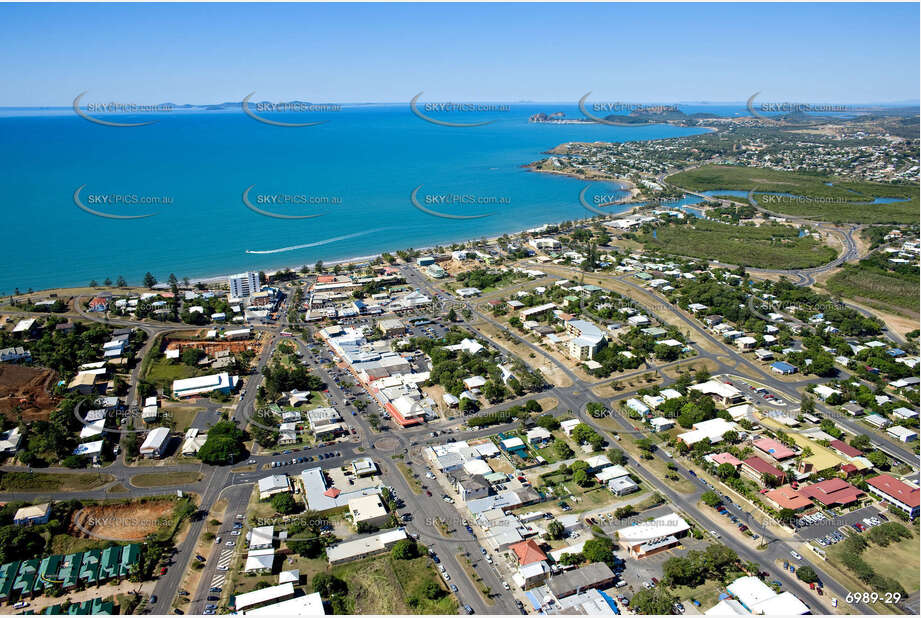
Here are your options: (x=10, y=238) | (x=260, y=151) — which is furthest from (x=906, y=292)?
(x=260, y=151)

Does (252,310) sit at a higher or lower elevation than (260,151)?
lower

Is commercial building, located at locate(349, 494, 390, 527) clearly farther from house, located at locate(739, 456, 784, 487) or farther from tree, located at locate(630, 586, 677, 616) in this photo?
house, located at locate(739, 456, 784, 487)

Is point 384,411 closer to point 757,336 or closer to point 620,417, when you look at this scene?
point 620,417

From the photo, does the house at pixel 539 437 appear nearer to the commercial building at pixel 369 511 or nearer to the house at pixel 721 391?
the commercial building at pixel 369 511

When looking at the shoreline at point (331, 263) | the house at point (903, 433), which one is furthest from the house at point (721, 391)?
the shoreline at point (331, 263)

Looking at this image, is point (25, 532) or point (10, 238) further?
point (10, 238)

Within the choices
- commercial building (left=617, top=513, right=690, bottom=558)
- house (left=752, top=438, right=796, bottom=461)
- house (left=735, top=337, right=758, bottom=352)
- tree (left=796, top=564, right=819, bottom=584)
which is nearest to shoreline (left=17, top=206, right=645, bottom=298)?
house (left=735, top=337, right=758, bottom=352)
